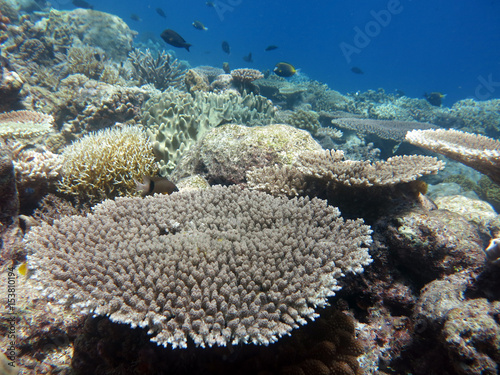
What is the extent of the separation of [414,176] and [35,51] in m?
15.4

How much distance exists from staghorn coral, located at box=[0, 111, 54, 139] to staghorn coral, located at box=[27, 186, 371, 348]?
4.27m

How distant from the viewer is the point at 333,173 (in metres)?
3.49

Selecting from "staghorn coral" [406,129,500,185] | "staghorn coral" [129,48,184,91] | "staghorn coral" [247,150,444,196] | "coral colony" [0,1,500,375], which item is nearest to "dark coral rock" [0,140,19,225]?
"coral colony" [0,1,500,375]

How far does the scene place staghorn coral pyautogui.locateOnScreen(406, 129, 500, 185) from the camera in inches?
168

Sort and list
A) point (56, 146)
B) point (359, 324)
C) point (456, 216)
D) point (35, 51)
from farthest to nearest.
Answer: point (35, 51), point (56, 146), point (456, 216), point (359, 324)

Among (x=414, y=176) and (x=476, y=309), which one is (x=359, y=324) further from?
(x=414, y=176)

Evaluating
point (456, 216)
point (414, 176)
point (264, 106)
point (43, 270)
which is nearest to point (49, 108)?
point (264, 106)

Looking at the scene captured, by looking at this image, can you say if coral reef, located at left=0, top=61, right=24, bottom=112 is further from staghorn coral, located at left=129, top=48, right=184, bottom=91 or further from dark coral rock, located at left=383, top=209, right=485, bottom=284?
dark coral rock, located at left=383, top=209, right=485, bottom=284

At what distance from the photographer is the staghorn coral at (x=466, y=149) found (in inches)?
168

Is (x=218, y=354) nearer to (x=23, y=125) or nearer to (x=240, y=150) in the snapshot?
(x=240, y=150)

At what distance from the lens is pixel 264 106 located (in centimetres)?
910

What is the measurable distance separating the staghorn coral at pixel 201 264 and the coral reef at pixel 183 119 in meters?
2.50

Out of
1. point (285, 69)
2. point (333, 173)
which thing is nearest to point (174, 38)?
point (285, 69)

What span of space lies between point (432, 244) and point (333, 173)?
142 centimetres
